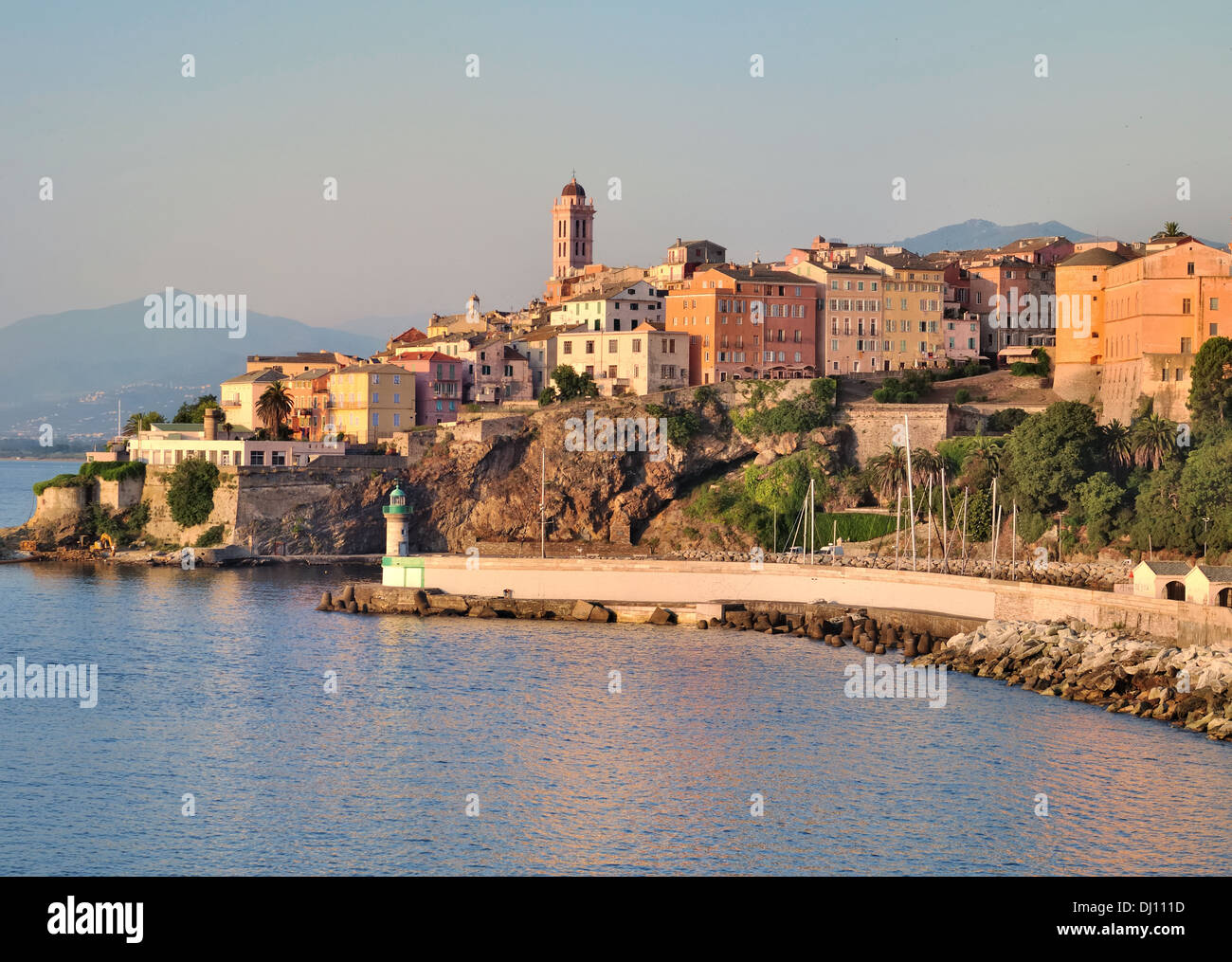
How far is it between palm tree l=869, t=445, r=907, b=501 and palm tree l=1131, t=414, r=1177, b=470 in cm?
1013

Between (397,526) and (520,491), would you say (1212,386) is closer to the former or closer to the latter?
(520,491)

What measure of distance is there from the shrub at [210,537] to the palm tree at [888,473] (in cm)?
3116

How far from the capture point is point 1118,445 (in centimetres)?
6094

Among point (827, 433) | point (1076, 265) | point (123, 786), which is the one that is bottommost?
point (123, 786)

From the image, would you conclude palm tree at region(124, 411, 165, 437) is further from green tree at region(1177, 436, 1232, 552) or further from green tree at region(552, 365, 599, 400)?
green tree at region(1177, 436, 1232, 552)

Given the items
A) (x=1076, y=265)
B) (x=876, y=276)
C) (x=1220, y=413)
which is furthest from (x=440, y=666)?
(x=876, y=276)

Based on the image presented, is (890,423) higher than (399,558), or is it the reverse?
(890,423)

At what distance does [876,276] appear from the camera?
81.8 metres

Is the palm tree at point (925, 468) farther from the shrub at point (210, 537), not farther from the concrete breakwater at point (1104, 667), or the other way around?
the shrub at point (210, 537)

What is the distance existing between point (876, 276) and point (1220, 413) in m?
26.6

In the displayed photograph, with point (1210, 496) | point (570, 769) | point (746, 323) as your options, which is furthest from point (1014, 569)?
point (746, 323)

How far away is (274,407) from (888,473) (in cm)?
3291

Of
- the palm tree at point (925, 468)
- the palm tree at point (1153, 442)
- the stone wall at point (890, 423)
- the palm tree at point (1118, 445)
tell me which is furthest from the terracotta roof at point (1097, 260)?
the palm tree at point (925, 468)
